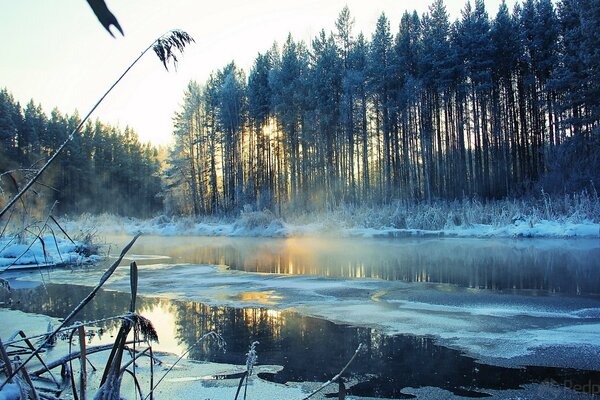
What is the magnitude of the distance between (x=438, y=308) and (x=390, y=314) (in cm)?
74

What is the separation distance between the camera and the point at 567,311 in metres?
5.50

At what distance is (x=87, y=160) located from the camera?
60.4 m

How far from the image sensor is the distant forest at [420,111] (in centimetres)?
2606

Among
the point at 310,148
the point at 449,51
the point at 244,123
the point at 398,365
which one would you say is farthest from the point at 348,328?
the point at 244,123

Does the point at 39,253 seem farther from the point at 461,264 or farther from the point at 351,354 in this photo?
the point at 461,264

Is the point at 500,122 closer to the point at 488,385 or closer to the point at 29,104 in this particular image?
the point at 488,385

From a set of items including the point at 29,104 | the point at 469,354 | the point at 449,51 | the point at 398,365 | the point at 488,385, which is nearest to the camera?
the point at 488,385

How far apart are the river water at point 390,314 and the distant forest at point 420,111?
1554 cm

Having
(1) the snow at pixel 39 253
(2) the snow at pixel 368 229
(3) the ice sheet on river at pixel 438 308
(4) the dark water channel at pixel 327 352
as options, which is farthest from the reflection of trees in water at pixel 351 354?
(2) the snow at pixel 368 229

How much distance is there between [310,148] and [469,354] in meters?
34.9

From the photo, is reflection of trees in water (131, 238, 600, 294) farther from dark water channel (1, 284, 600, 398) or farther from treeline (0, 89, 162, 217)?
treeline (0, 89, 162, 217)

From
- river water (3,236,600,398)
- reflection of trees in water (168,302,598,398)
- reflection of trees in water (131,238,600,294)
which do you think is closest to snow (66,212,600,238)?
reflection of trees in water (131,238,600,294)

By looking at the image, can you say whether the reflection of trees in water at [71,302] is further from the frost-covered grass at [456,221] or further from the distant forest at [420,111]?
the distant forest at [420,111]

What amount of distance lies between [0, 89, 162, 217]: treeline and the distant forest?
746 inches
